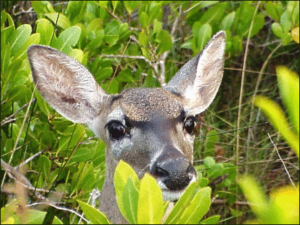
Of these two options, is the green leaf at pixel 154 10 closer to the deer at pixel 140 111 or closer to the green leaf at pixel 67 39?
the deer at pixel 140 111

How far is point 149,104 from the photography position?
3320 millimetres

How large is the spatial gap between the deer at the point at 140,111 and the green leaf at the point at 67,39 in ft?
0.71

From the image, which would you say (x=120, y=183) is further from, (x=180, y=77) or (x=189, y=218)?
(x=180, y=77)

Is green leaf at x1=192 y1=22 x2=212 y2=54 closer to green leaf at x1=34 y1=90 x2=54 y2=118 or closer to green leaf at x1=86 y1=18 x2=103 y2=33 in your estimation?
green leaf at x1=86 y1=18 x2=103 y2=33

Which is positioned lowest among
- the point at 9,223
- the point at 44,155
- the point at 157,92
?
the point at 44,155

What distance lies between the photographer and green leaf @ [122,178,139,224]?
1.27 m

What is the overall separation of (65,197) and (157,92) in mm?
1053

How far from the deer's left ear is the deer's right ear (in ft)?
1.87

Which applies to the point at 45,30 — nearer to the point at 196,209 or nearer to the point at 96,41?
the point at 96,41

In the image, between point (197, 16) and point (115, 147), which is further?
point (197, 16)

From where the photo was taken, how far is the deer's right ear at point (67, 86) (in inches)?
145

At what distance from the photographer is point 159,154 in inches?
113

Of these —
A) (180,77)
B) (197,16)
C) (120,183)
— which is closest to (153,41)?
(197,16)

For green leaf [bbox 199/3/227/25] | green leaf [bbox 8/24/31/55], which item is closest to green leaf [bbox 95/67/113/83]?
green leaf [bbox 8/24/31/55]
